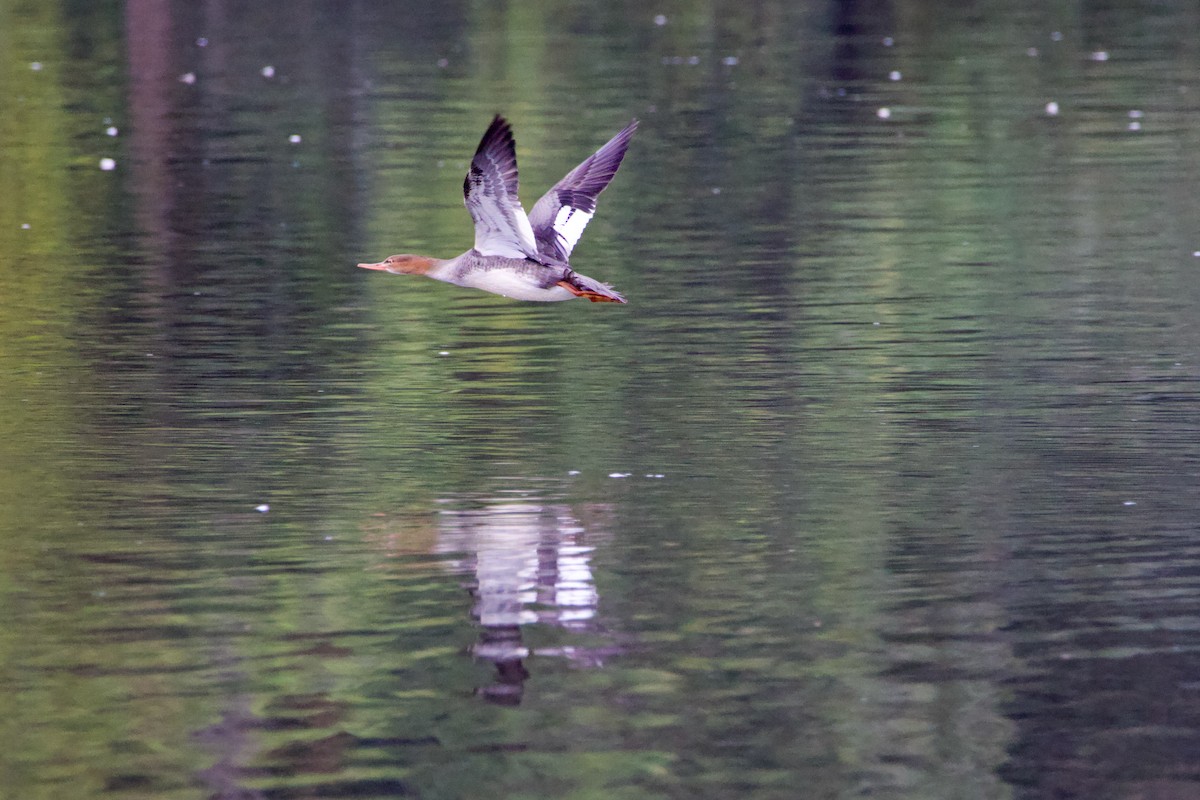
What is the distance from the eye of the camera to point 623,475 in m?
8.83

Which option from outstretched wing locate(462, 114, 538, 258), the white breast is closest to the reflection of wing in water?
outstretched wing locate(462, 114, 538, 258)

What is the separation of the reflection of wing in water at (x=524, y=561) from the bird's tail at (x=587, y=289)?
185 cm

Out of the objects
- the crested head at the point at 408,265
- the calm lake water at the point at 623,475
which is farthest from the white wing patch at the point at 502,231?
the calm lake water at the point at 623,475

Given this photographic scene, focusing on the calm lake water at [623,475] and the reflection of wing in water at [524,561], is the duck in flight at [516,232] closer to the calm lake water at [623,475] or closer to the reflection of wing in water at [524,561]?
the calm lake water at [623,475]

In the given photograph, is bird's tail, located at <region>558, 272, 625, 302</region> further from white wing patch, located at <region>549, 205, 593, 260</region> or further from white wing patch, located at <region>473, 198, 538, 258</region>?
white wing patch, located at <region>549, 205, 593, 260</region>

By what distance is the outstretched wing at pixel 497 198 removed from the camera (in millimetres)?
9305

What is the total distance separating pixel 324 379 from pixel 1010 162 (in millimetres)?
8707

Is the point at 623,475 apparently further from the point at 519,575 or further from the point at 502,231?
the point at 502,231

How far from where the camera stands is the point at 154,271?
14.1m

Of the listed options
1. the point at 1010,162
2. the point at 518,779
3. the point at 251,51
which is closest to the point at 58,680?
the point at 518,779

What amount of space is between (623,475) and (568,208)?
2.13 m

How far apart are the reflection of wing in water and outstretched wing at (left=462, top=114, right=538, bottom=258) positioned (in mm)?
1789

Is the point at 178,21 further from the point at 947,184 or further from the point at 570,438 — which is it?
the point at 570,438

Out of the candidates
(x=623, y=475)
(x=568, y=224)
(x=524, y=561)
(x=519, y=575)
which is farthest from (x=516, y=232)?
Result: (x=519, y=575)
